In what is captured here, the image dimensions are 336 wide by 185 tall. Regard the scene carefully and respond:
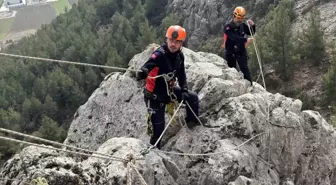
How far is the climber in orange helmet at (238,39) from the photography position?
10.9 meters

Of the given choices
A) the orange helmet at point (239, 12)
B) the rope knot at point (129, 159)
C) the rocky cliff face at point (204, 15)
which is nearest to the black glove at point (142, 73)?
the rope knot at point (129, 159)

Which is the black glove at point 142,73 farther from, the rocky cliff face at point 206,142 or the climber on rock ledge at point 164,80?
the rocky cliff face at point 206,142

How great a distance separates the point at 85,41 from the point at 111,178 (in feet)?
160

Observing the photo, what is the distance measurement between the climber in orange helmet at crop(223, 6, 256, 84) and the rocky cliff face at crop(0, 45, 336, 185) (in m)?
0.47

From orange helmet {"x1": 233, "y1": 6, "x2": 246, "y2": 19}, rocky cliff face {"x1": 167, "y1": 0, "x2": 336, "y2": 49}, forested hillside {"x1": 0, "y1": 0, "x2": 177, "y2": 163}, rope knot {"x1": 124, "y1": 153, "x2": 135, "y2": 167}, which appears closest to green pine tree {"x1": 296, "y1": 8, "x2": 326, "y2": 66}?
rocky cliff face {"x1": 167, "y1": 0, "x2": 336, "y2": 49}

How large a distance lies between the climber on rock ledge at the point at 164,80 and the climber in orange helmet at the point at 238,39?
3.12 metres

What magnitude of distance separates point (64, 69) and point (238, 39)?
45318 mm

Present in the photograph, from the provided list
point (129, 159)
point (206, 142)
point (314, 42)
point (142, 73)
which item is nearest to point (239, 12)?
point (206, 142)

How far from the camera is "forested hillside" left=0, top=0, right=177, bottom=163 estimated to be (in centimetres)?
4391

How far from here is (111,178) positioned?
6473 mm

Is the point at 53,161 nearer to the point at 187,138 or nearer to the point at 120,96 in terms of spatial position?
the point at 187,138

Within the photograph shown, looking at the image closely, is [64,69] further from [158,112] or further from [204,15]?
[158,112]

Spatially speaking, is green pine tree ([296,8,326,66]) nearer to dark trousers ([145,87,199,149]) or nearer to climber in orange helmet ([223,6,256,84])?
climber in orange helmet ([223,6,256,84])

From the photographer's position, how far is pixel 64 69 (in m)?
53.2
